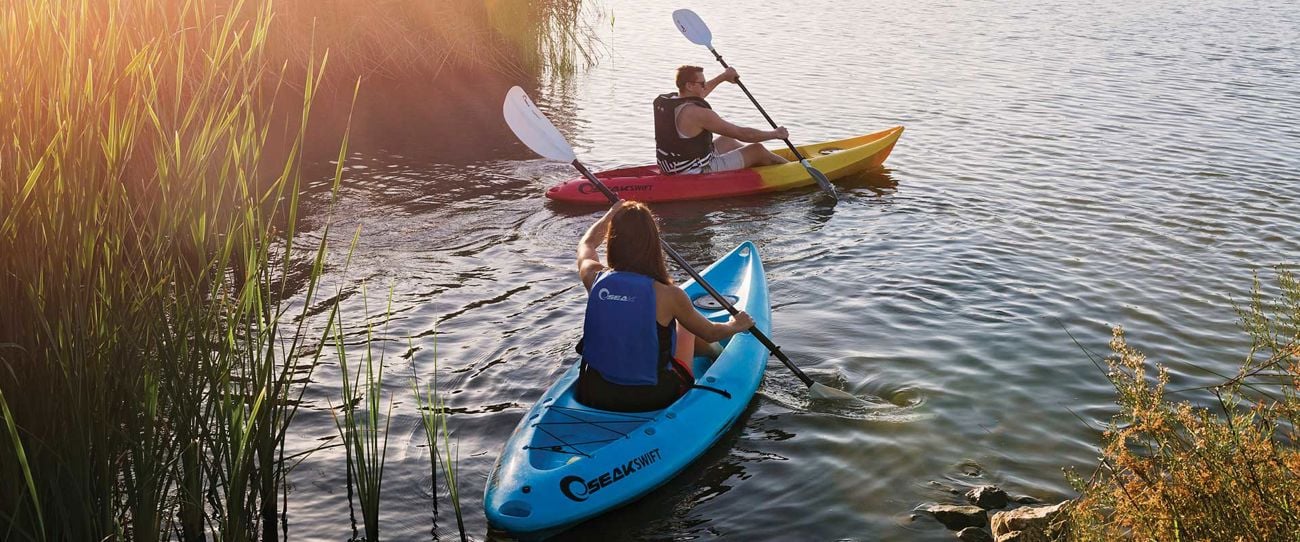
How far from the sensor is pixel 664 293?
434cm

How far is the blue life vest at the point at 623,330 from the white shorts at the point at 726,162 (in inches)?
199

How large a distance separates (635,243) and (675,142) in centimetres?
493

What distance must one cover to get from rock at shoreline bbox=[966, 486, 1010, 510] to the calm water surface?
137 millimetres

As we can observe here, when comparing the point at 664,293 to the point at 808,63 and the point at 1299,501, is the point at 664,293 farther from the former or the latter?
the point at 808,63

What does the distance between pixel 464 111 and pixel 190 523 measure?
959 cm

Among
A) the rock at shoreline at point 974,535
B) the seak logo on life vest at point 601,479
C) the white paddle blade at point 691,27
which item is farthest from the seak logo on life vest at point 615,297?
the white paddle blade at point 691,27

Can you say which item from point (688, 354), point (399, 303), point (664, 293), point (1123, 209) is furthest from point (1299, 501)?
point (1123, 209)

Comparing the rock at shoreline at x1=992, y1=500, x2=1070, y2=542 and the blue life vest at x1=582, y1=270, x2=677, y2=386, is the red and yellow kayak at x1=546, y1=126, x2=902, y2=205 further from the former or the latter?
the rock at shoreline at x1=992, y1=500, x2=1070, y2=542

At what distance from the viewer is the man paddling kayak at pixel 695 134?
891 cm

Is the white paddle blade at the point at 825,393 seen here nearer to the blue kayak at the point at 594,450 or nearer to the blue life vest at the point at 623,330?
the blue kayak at the point at 594,450

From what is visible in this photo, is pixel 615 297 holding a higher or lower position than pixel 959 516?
higher

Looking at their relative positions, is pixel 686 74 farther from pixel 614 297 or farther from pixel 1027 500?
pixel 1027 500

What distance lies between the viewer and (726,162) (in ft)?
30.9

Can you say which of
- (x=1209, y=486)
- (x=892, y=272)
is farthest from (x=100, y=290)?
(x=892, y=272)
